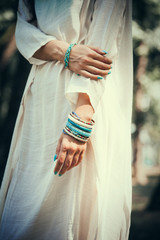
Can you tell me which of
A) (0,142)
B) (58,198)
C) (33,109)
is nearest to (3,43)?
(0,142)

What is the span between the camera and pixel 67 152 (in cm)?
96

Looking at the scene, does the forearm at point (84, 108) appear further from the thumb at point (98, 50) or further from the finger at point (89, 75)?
the thumb at point (98, 50)

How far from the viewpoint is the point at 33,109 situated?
4.06ft

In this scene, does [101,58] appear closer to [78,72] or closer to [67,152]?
[78,72]

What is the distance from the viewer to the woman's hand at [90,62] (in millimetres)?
1040

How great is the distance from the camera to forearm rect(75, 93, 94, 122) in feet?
3.28

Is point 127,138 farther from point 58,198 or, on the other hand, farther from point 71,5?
point 71,5

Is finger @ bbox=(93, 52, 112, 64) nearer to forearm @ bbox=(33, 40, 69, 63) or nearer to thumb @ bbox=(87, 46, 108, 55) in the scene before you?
thumb @ bbox=(87, 46, 108, 55)

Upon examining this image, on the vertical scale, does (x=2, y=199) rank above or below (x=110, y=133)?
below

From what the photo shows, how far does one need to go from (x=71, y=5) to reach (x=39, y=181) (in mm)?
970

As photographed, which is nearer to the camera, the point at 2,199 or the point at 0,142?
the point at 2,199

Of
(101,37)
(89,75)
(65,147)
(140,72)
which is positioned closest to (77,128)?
(65,147)

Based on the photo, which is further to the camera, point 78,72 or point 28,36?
point 28,36

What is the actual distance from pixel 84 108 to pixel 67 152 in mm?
227
